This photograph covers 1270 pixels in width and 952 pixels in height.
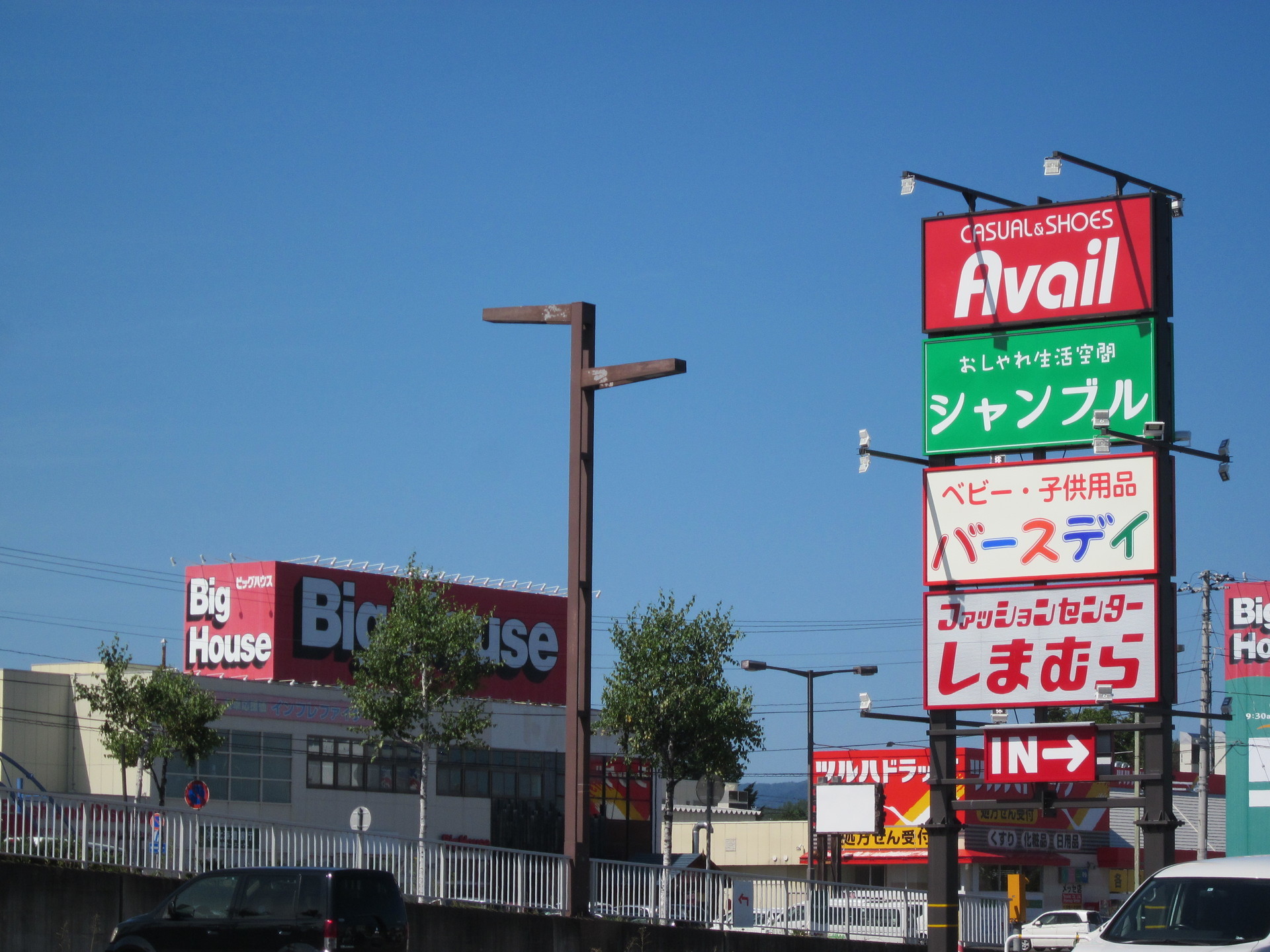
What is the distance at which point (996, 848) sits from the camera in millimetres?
52656

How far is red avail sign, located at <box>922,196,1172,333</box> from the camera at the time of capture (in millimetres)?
25188

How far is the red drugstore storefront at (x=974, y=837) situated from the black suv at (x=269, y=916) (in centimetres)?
3521

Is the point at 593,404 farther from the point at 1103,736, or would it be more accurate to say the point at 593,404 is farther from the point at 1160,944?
the point at 1160,944

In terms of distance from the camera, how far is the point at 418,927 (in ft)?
75.6

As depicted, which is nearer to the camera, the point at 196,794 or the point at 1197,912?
the point at 1197,912

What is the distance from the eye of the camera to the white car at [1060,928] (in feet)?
129

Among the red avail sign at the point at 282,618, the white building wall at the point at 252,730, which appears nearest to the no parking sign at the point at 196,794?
the white building wall at the point at 252,730

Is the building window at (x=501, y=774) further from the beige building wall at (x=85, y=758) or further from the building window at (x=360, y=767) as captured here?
the beige building wall at (x=85, y=758)

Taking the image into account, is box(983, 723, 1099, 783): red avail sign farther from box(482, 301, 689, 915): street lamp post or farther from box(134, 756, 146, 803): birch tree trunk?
box(134, 756, 146, 803): birch tree trunk

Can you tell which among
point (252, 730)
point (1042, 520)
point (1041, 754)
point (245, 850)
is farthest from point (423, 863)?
point (252, 730)

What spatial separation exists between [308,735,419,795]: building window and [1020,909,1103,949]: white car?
25.0 meters

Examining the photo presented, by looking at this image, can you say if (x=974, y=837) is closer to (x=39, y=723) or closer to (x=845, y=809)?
(x=845, y=809)

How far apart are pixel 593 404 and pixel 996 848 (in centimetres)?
3376

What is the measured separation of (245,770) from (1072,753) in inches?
1528
